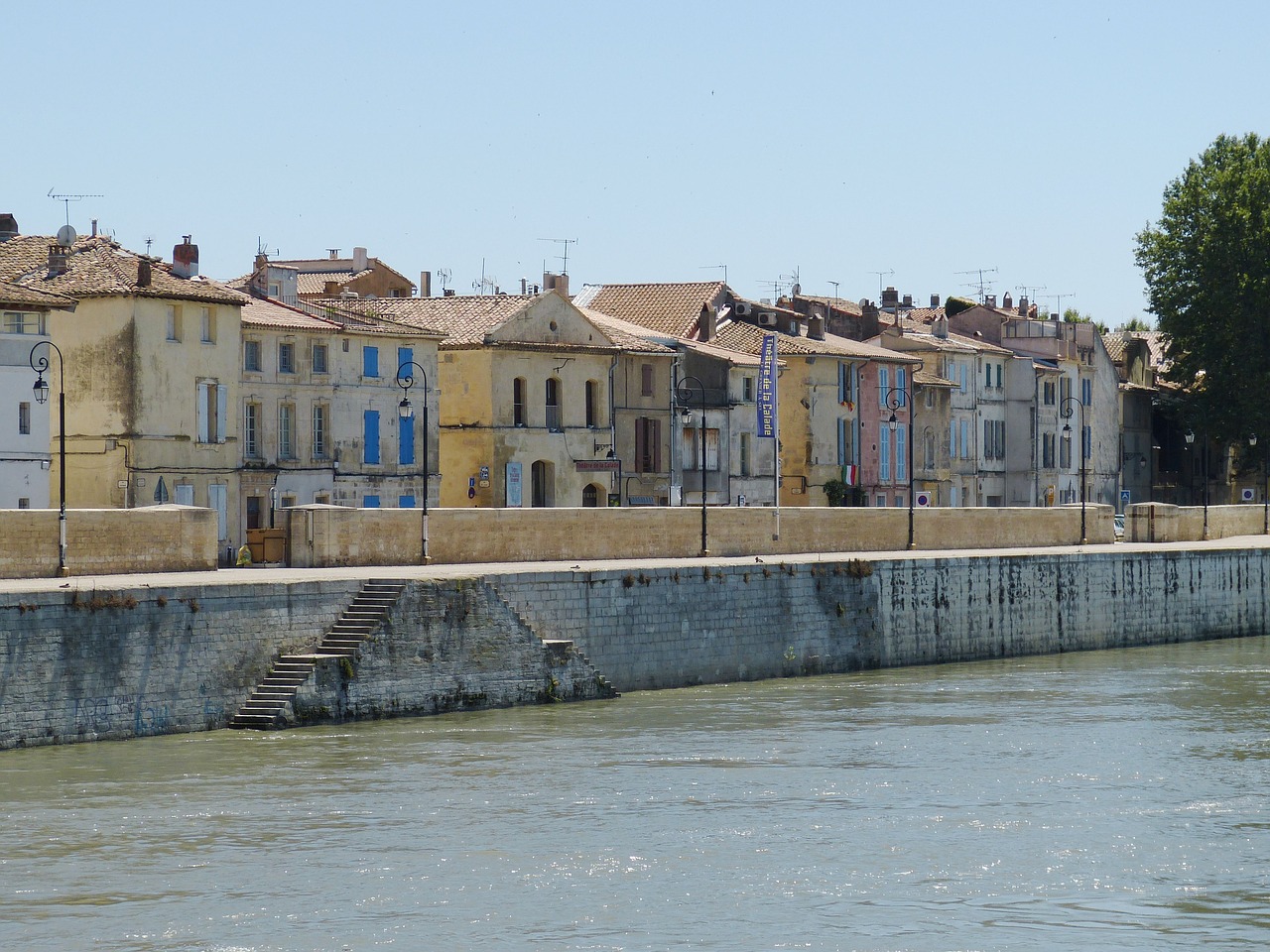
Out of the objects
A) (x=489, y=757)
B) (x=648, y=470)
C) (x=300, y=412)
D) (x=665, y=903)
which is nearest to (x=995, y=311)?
(x=648, y=470)

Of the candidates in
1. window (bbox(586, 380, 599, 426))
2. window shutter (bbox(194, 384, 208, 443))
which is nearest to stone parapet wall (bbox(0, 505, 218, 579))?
window shutter (bbox(194, 384, 208, 443))

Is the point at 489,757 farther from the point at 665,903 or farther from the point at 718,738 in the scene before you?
the point at 665,903

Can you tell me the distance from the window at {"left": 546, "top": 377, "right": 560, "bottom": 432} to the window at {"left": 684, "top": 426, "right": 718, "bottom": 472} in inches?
269

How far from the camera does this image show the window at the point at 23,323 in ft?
164

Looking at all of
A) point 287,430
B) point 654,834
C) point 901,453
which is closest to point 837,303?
point 901,453

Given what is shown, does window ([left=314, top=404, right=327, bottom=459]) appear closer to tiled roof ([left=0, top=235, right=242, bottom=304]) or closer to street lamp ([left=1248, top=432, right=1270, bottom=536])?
tiled roof ([left=0, top=235, right=242, bottom=304])

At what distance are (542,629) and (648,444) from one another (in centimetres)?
3149

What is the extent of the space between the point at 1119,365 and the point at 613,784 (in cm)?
7278

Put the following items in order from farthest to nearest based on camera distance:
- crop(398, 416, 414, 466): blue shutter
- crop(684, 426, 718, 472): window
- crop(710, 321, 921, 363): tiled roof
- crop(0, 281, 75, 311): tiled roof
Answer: crop(710, 321, 921, 363): tiled roof, crop(684, 426, 718, 472): window, crop(398, 416, 414, 466): blue shutter, crop(0, 281, 75, 311): tiled roof

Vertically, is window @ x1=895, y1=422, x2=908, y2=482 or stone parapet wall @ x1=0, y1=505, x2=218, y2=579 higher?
window @ x1=895, y1=422, x2=908, y2=482

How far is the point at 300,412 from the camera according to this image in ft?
199

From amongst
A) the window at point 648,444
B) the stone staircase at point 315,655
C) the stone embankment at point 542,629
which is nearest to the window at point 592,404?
the window at point 648,444

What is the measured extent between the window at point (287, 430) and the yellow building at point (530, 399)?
17.6ft

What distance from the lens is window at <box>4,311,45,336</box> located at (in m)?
50.0
